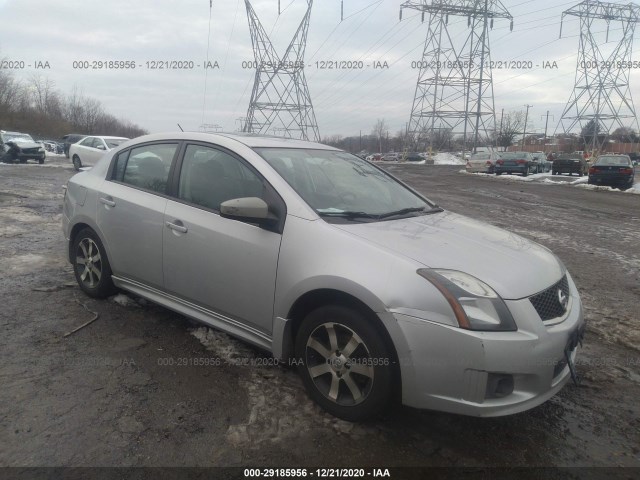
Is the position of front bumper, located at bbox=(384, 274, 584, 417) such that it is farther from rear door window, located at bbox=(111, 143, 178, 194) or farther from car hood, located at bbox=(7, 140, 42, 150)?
car hood, located at bbox=(7, 140, 42, 150)

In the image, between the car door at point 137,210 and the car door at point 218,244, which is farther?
the car door at point 137,210

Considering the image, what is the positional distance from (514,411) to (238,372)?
178 cm

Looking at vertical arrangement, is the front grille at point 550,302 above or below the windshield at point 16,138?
below

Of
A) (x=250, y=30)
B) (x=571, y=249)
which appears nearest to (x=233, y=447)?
(x=571, y=249)

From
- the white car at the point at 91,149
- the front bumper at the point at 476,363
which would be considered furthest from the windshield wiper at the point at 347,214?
the white car at the point at 91,149

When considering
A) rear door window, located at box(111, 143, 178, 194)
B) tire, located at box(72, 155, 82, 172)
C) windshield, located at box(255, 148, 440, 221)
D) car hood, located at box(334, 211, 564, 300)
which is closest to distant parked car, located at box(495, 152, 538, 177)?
tire, located at box(72, 155, 82, 172)

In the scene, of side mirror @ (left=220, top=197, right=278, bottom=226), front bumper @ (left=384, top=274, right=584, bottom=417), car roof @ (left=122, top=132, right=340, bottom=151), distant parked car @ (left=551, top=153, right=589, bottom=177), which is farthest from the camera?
distant parked car @ (left=551, top=153, right=589, bottom=177)

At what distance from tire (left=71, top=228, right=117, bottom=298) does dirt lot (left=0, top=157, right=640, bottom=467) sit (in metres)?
0.14

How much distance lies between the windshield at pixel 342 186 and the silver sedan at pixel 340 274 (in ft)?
0.05

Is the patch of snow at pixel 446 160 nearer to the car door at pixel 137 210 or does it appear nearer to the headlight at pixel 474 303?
the car door at pixel 137 210

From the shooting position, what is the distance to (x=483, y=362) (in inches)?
92.5

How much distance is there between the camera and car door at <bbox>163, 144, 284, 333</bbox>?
120 inches

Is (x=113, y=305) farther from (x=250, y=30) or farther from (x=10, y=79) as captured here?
(x=10, y=79)

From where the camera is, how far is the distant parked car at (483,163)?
3345 centimetres
